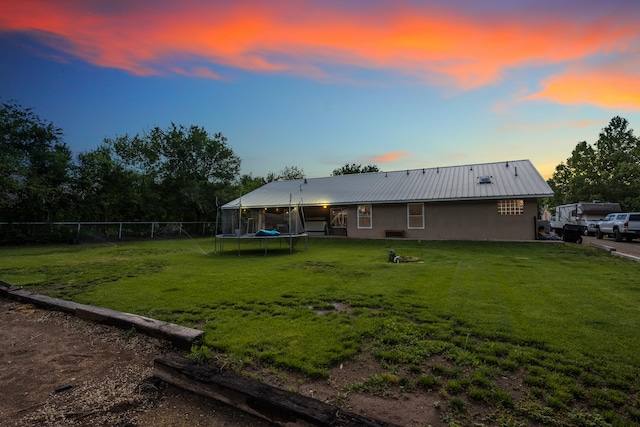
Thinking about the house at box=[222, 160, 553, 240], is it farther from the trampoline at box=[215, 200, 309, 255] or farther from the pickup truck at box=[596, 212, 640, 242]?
the pickup truck at box=[596, 212, 640, 242]

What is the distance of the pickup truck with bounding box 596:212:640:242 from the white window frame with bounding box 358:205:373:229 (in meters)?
12.5

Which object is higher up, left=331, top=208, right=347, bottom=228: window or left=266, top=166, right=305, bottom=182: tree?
left=266, top=166, right=305, bottom=182: tree

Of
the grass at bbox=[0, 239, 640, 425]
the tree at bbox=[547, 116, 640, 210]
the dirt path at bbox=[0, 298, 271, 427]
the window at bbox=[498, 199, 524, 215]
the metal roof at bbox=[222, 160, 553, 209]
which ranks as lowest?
the dirt path at bbox=[0, 298, 271, 427]

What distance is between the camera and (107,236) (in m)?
17.2

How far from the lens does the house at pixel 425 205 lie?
13766 mm

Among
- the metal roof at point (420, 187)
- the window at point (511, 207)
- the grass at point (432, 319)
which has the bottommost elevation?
the grass at point (432, 319)

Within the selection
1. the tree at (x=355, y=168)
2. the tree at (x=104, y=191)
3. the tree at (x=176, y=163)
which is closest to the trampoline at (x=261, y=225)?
the tree at (x=176, y=163)

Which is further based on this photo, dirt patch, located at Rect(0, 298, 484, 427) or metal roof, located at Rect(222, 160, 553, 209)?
metal roof, located at Rect(222, 160, 553, 209)

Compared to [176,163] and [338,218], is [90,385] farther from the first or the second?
[176,163]

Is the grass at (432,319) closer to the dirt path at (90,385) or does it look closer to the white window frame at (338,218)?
the dirt path at (90,385)

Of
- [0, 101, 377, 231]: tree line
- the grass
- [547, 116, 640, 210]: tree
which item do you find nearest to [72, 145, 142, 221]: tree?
[0, 101, 377, 231]: tree line

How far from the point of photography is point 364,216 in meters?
17.2

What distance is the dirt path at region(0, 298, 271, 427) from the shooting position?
204cm

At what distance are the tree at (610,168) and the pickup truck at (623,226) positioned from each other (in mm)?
22845
